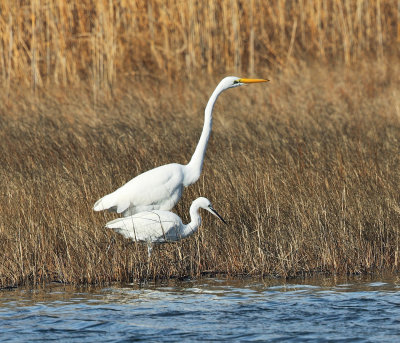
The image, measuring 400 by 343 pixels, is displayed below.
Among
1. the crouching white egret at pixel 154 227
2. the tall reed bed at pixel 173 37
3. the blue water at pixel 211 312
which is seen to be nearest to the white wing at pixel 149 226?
the crouching white egret at pixel 154 227

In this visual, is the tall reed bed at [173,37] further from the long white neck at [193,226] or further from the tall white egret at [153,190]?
the long white neck at [193,226]

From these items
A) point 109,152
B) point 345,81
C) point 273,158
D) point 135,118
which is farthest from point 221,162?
point 345,81

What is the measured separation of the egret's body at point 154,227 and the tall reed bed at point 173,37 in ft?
23.6

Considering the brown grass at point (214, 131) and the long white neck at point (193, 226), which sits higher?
the brown grass at point (214, 131)

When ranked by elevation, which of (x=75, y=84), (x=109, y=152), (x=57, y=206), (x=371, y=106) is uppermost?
(x=75, y=84)

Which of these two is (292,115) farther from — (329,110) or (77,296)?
(77,296)

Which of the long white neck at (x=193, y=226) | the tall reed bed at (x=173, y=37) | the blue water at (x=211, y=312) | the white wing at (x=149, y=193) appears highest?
the tall reed bed at (x=173, y=37)

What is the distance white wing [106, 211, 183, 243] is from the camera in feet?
19.4

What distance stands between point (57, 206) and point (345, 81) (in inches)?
276

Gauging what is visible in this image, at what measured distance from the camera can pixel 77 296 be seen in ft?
18.0

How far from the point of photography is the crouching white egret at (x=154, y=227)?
19.4 ft

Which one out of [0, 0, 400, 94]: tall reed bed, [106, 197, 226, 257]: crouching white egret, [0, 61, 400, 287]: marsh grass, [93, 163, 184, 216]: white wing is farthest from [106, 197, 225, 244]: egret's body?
[0, 0, 400, 94]: tall reed bed

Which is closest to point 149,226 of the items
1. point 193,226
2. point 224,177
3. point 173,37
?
point 193,226

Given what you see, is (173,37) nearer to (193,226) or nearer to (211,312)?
(193,226)
